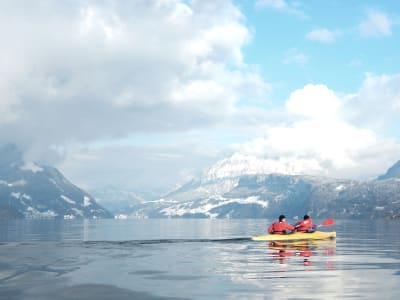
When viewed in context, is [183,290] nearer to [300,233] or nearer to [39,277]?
[39,277]

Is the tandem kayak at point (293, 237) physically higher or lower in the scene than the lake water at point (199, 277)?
higher

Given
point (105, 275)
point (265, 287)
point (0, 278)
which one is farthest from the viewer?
point (105, 275)

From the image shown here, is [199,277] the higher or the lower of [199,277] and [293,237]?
the lower

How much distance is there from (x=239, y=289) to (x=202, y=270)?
10513mm

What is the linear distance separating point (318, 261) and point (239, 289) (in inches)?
742

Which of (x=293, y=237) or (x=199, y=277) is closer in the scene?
(x=199, y=277)

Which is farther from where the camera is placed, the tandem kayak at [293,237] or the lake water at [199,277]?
the tandem kayak at [293,237]

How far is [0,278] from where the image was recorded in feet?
117

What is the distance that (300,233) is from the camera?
253 ft

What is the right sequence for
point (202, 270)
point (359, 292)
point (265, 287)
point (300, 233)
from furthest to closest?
point (300, 233), point (202, 270), point (265, 287), point (359, 292)

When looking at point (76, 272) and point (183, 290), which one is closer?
point (183, 290)

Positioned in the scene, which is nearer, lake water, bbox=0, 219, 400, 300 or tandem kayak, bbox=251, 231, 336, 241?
lake water, bbox=0, 219, 400, 300

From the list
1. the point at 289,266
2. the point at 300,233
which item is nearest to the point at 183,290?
the point at 289,266

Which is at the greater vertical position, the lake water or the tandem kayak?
the tandem kayak
